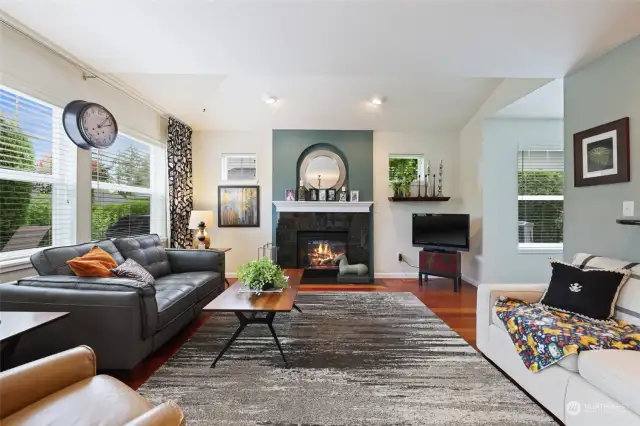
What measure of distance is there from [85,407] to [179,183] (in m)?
4.04

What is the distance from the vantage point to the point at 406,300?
159 inches

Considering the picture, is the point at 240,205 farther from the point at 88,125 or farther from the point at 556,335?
the point at 556,335

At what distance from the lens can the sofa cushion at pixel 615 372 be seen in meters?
1.33

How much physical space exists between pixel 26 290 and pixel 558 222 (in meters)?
6.19

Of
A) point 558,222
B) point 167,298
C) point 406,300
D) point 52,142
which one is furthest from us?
point 558,222

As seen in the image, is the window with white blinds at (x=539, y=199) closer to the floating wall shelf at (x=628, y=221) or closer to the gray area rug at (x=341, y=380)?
the floating wall shelf at (x=628, y=221)

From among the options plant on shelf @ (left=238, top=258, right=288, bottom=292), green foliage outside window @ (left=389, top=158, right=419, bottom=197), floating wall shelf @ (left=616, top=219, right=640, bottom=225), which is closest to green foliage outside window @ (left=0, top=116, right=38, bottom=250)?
plant on shelf @ (left=238, top=258, right=288, bottom=292)

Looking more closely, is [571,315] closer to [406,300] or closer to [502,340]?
[502,340]

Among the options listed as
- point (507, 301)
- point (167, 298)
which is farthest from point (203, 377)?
point (507, 301)

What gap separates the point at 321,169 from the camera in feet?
17.7

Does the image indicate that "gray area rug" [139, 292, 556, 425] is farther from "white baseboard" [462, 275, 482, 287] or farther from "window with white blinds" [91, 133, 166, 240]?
"white baseboard" [462, 275, 482, 287]

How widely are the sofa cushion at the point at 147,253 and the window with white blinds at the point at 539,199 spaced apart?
4.94 metres

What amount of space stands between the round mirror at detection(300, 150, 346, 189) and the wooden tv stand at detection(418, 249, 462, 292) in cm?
191

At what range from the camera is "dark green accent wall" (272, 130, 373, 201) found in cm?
536
